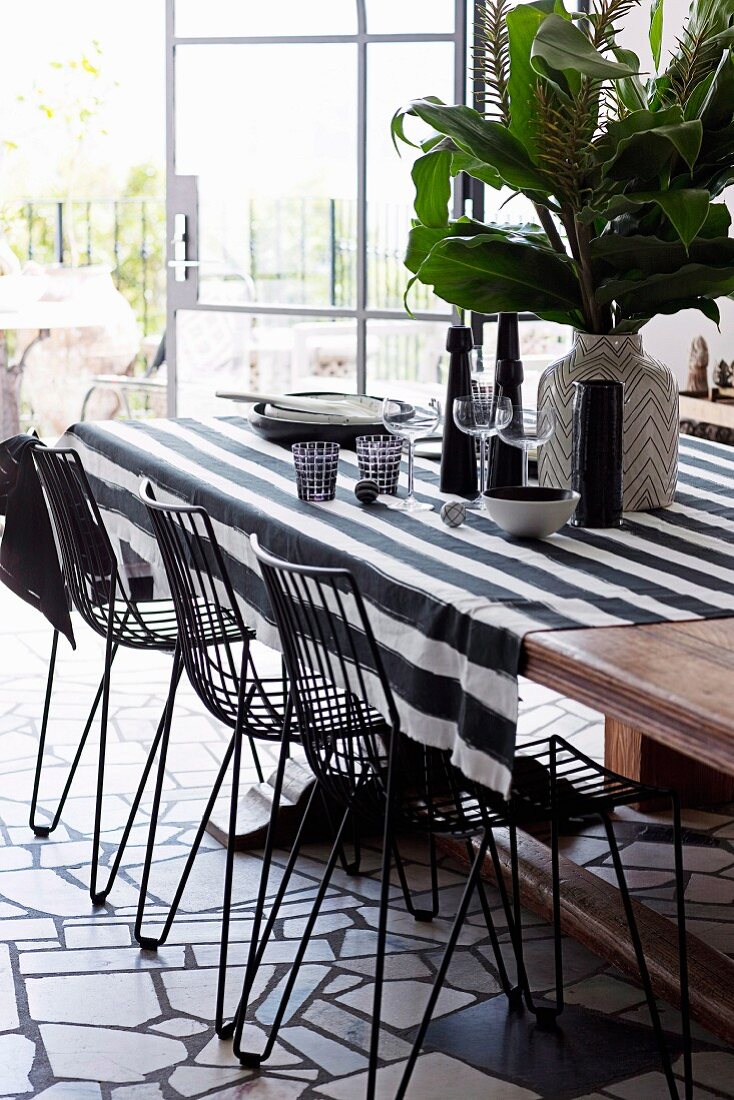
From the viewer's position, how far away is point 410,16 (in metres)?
5.29

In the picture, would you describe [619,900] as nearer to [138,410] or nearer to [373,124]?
[373,124]

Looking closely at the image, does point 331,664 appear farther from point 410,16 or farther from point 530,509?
point 410,16

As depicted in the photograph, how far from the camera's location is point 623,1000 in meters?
2.47

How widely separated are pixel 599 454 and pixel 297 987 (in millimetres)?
1058

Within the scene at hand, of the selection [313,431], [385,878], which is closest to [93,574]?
[313,431]

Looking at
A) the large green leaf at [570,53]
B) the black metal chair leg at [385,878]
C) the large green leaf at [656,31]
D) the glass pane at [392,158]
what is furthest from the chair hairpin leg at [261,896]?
the glass pane at [392,158]

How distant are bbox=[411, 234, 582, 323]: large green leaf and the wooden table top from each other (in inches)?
32.7

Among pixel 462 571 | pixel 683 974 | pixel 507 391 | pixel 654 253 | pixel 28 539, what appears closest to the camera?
pixel 462 571

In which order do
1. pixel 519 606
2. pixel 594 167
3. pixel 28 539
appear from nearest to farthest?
pixel 519 606
pixel 594 167
pixel 28 539

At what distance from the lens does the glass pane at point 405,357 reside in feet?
17.9

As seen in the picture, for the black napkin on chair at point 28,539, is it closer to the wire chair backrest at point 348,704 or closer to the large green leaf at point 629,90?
the wire chair backrest at point 348,704

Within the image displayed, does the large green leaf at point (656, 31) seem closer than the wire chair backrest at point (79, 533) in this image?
Yes

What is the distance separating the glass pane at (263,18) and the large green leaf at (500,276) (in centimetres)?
318

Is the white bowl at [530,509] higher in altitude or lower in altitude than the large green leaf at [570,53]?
lower
